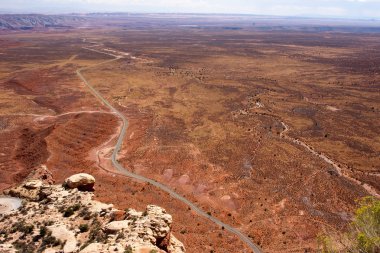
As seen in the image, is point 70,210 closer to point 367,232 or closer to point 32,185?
point 32,185

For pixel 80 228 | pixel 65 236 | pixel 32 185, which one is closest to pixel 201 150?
pixel 32 185

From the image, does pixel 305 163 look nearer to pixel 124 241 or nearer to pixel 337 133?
pixel 337 133

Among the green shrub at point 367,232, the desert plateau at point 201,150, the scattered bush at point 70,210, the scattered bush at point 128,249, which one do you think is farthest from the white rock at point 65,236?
the green shrub at point 367,232

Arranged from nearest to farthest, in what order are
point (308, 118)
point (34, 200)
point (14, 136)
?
point (34, 200) → point (14, 136) → point (308, 118)

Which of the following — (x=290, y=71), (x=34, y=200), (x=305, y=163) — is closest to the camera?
(x=34, y=200)

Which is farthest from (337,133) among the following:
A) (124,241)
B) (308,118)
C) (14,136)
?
(14,136)

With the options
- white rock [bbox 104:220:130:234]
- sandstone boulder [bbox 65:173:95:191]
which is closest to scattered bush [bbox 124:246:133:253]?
white rock [bbox 104:220:130:234]

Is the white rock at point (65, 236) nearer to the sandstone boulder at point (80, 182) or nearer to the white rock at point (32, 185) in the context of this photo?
the sandstone boulder at point (80, 182)

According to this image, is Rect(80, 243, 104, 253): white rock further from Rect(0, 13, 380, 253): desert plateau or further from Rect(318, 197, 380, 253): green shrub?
Rect(318, 197, 380, 253): green shrub

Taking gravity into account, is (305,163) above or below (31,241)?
below
